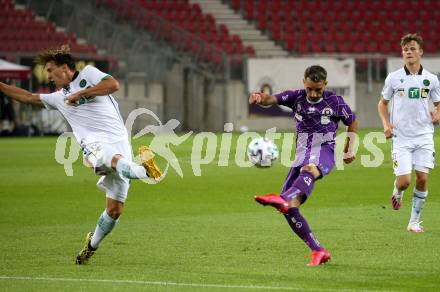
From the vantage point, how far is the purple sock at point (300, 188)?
9.78 meters

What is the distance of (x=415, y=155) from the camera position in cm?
1273

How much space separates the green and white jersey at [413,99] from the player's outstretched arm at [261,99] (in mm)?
2994

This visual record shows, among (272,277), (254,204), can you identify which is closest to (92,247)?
(272,277)

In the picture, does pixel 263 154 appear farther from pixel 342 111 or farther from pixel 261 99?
pixel 261 99

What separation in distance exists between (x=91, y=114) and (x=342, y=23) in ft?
123

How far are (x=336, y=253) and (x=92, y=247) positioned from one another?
8.23 ft

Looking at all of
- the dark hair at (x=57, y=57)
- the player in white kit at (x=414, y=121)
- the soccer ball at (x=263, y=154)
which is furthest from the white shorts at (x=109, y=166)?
the soccer ball at (x=263, y=154)

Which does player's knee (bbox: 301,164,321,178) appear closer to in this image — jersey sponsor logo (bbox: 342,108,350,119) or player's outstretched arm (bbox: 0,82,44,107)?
jersey sponsor logo (bbox: 342,108,350,119)

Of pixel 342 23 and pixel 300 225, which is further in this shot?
pixel 342 23

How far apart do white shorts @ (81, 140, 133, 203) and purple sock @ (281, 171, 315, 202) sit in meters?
1.57

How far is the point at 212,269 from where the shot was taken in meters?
9.77

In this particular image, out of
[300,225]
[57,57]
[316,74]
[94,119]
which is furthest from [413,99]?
[57,57]

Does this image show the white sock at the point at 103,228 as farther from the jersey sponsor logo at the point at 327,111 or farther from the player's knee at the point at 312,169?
the jersey sponsor logo at the point at 327,111

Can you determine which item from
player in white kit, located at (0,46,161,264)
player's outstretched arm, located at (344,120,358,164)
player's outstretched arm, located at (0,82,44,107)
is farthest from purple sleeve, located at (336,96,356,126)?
player's outstretched arm, located at (0,82,44,107)
